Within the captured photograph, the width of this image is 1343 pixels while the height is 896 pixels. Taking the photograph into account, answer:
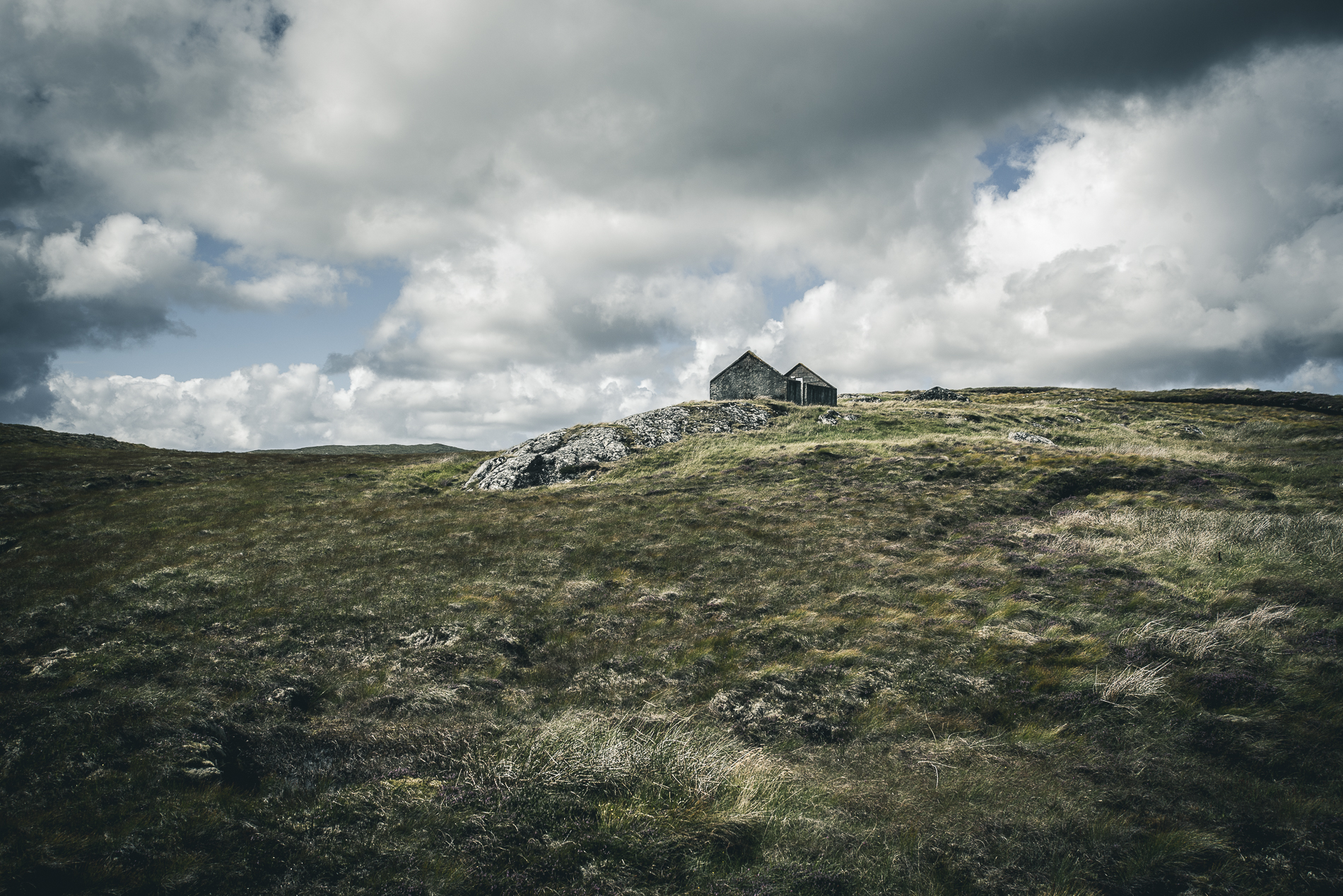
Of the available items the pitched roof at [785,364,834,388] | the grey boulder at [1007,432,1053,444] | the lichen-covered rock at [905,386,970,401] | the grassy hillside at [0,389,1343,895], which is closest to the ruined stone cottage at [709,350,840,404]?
the pitched roof at [785,364,834,388]

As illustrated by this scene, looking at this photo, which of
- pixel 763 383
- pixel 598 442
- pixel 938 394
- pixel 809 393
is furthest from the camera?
pixel 938 394

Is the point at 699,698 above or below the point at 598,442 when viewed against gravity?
below

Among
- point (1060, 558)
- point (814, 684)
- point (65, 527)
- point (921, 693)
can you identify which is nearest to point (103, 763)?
point (814, 684)

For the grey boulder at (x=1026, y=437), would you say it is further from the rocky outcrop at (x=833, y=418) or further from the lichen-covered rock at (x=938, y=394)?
the lichen-covered rock at (x=938, y=394)

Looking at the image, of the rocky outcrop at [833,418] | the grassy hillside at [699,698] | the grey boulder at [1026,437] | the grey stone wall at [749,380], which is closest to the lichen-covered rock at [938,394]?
the grey stone wall at [749,380]

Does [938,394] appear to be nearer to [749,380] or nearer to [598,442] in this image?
[749,380]

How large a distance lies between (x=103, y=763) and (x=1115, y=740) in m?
18.7

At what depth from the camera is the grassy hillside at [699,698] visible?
24.6 ft

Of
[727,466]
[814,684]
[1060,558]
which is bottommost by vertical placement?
[814,684]

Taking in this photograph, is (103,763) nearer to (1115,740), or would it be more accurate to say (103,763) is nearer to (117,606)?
(117,606)

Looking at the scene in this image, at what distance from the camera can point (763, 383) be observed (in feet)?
232

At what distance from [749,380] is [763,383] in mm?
1842

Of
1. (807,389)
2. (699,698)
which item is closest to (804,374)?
(807,389)

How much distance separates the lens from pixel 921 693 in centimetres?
1281
